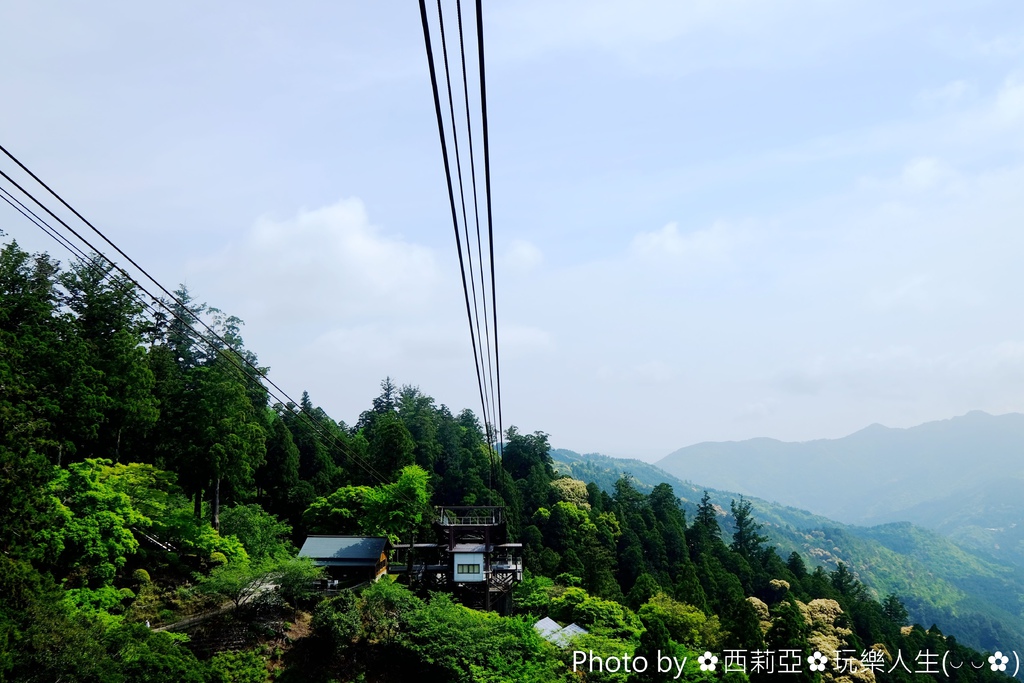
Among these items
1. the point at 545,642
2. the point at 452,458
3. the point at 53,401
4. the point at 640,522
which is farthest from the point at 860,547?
the point at 53,401

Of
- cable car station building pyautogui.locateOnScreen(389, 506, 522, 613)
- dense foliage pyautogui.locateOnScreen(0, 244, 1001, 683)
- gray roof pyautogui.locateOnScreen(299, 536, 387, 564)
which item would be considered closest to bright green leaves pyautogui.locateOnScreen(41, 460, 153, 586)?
dense foliage pyautogui.locateOnScreen(0, 244, 1001, 683)

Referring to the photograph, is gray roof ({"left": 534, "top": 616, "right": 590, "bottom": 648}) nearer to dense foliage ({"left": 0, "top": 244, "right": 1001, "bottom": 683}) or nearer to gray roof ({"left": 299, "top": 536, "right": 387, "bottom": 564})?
dense foliage ({"left": 0, "top": 244, "right": 1001, "bottom": 683})

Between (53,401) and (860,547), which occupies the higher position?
(53,401)

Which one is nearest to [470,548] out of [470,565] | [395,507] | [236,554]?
[470,565]

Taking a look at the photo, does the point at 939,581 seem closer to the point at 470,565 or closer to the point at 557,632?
the point at 470,565

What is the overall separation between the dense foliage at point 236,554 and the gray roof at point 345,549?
108 centimetres

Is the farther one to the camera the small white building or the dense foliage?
the small white building

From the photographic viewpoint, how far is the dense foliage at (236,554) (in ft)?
A: 63.8

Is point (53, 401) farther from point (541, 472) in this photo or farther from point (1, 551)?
point (541, 472)

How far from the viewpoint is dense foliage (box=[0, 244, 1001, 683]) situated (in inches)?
766

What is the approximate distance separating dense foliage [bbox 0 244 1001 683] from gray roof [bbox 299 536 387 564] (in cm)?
108

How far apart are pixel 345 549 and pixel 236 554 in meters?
6.53

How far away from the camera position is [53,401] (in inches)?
992

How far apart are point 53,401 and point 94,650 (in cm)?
1317
